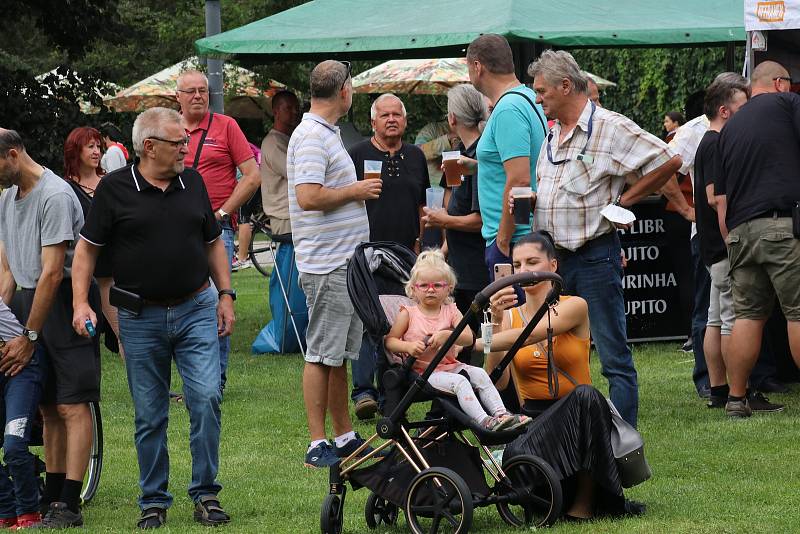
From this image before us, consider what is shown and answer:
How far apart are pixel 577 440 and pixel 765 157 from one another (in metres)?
3.19

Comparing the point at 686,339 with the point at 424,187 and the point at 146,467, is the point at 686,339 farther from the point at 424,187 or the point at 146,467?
the point at 146,467

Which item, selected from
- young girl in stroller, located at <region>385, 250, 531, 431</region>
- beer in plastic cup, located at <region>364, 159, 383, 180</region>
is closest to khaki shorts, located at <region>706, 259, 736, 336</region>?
beer in plastic cup, located at <region>364, 159, 383, 180</region>

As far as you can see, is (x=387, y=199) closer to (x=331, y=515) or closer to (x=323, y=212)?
(x=323, y=212)

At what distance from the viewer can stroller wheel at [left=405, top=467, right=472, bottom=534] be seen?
550cm

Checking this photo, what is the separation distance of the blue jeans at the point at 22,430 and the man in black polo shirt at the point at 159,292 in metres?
0.44

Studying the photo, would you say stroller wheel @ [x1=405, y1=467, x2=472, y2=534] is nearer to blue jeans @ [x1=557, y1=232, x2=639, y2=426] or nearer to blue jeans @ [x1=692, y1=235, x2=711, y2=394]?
blue jeans @ [x1=557, y1=232, x2=639, y2=426]

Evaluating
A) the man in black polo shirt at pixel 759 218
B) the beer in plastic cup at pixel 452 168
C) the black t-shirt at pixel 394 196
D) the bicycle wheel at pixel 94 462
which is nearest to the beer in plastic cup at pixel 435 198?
the beer in plastic cup at pixel 452 168

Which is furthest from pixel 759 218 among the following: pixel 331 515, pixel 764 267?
pixel 331 515

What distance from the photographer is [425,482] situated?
5.64 m

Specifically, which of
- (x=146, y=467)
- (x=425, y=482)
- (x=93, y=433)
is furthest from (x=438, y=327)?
(x=93, y=433)

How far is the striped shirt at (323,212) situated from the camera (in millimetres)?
7508

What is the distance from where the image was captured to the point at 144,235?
6.14 m

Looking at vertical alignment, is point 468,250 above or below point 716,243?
above

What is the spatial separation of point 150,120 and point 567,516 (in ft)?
8.61
